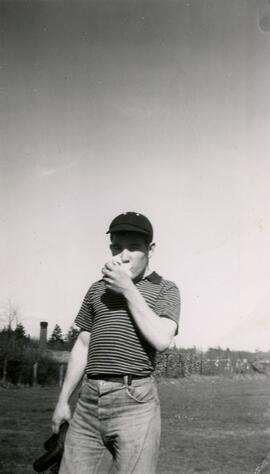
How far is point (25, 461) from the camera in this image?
20.8ft

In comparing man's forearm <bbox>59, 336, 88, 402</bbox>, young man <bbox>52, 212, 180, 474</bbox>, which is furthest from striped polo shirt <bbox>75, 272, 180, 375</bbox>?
man's forearm <bbox>59, 336, 88, 402</bbox>

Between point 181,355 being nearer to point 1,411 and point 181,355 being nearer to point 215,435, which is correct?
point 1,411

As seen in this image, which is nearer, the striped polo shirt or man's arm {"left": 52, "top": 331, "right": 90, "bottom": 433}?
the striped polo shirt

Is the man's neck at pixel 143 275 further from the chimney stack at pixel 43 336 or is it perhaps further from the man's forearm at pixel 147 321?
the chimney stack at pixel 43 336

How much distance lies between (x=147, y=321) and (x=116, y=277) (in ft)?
0.79

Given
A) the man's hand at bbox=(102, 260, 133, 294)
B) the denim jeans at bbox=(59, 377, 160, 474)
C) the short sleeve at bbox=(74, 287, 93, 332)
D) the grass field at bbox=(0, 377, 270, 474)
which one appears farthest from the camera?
the grass field at bbox=(0, 377, 270, 474)

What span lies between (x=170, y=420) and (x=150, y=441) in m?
8.86

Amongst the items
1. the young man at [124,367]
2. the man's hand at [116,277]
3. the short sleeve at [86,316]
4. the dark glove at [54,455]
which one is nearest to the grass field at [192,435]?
the dark glove at [54,455]

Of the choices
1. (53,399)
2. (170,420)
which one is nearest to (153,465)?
(170,420)

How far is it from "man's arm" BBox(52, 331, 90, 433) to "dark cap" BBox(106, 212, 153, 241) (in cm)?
56

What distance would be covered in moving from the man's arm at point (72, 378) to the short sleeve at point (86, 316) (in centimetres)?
3

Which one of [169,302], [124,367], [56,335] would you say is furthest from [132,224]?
[56,335]

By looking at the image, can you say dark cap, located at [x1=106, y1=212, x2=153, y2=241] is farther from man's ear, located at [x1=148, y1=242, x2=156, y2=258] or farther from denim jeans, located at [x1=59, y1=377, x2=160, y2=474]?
denim jeans, located at [x1=59, y1=377, x2=160, y2=474]

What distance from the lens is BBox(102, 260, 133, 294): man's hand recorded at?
7.54ft
